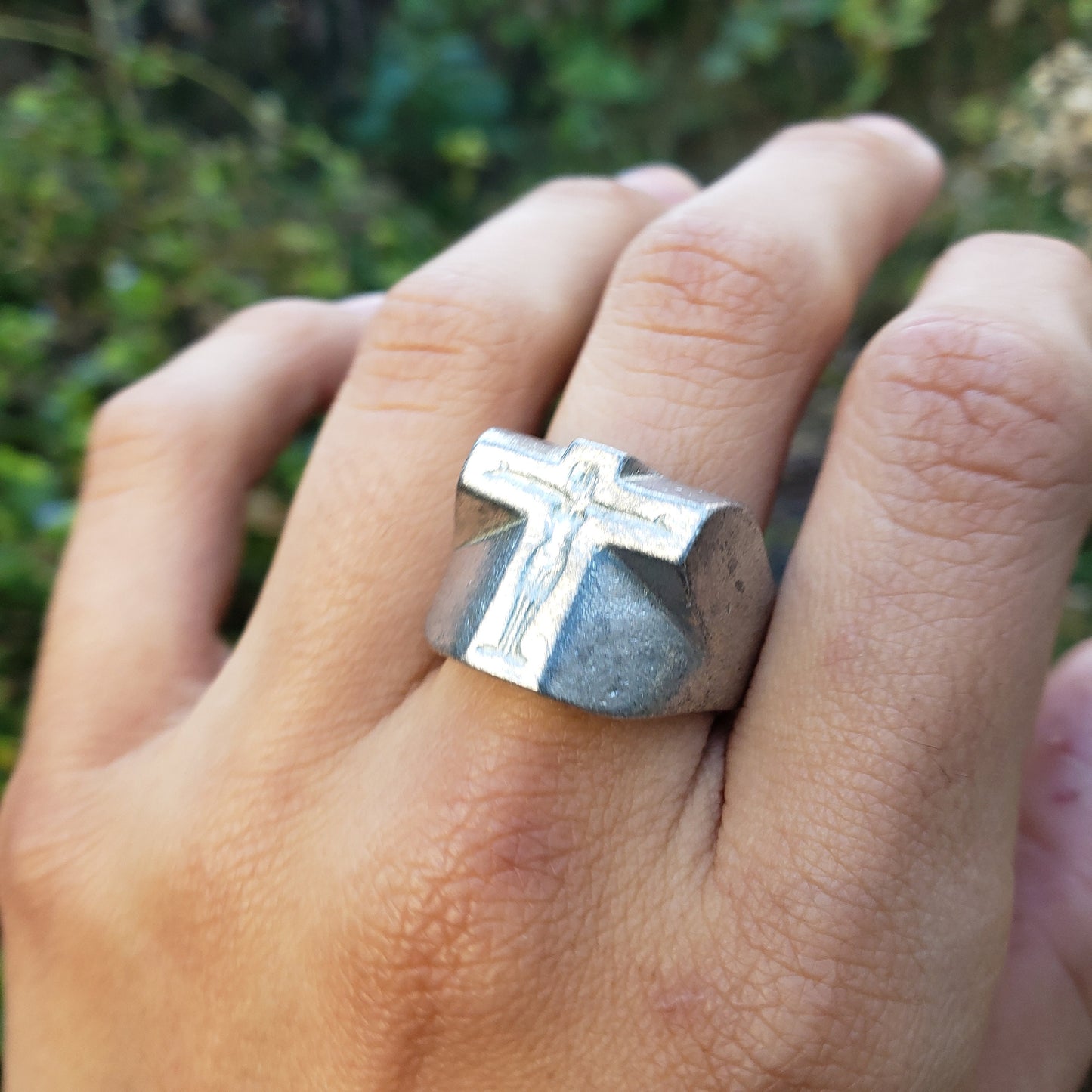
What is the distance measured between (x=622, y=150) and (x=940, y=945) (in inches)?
83.4

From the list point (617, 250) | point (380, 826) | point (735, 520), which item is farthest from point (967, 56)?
point (380, 826)

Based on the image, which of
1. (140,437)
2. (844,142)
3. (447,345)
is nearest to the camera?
(447,345)

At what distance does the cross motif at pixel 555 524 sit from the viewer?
84 centimetres

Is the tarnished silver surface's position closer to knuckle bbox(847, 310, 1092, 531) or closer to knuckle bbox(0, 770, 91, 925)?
knuckle bbox(847, 310, 1092, 531)

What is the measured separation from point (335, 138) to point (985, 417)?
226cm

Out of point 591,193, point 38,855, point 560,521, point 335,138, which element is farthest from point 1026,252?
point 335,138

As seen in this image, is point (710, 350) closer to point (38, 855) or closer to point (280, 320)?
Result: point (280, 320)

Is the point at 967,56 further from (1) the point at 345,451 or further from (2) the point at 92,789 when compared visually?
(2) the point at 92,789

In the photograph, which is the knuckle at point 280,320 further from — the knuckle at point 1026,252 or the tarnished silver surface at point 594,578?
the knuckle at point 1026,252

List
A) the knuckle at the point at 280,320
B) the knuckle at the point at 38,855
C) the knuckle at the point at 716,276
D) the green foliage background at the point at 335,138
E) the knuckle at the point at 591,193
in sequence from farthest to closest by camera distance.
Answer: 1. the green foliage background at the point at 335,138
2. the knuckle at the point at 280,320
3. the knuckle at the point at 591,193
4. the knuckle at the point at 38,855
5. the knuckle at the point at 716,276

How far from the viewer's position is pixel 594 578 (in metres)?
0.85

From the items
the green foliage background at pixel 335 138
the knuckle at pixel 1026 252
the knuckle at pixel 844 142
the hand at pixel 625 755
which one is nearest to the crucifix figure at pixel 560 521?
the hand at pixel 625 755

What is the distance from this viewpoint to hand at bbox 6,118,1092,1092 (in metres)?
0.93

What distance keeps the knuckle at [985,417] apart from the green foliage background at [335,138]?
0.75m
